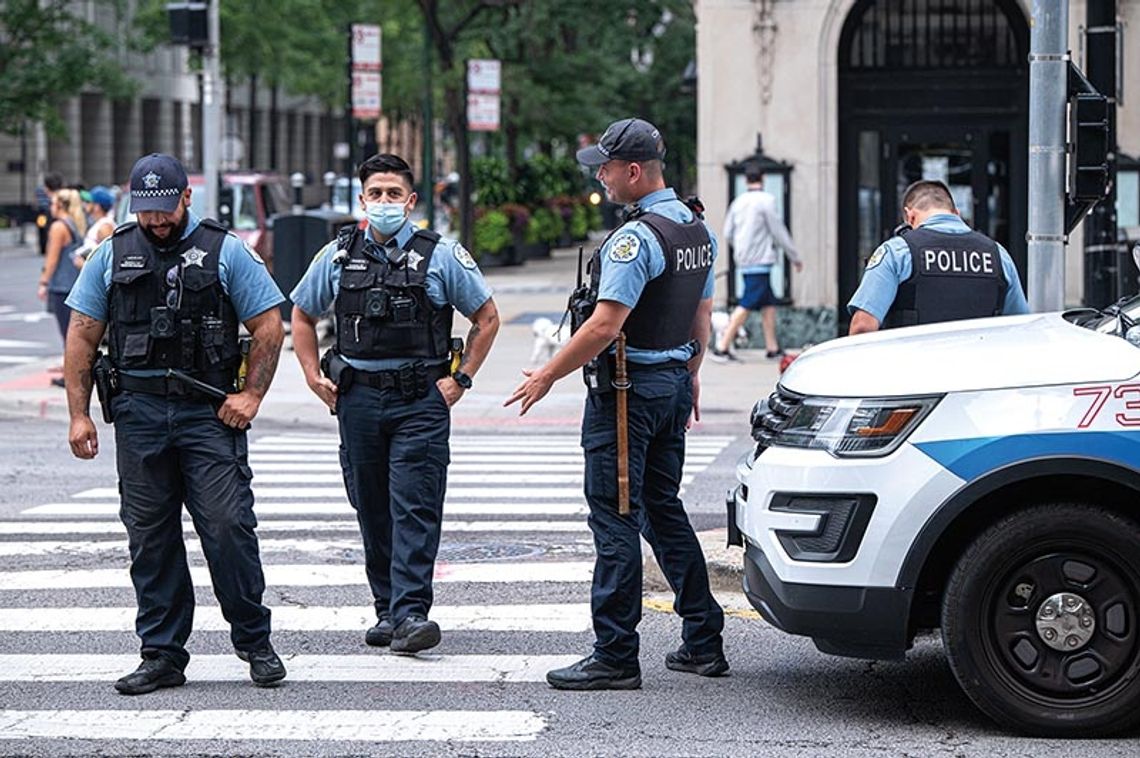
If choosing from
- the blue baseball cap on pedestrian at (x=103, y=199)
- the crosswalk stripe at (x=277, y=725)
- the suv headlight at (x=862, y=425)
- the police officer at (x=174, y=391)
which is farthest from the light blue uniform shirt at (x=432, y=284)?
the blue baseball cap on pedestrian at (x=103, y=199)

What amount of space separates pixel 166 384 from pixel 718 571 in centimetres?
296

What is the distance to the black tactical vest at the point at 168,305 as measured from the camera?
7.12 m

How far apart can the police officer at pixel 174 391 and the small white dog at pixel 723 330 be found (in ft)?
43.4

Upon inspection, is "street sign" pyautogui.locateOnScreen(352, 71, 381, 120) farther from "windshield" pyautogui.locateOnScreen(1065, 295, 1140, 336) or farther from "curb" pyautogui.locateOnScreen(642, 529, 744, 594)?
"windshield" pyautogui.locateOnScreen(1065, 295, 1140, 336)

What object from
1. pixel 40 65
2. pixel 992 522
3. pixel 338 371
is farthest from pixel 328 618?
pixel 40 65

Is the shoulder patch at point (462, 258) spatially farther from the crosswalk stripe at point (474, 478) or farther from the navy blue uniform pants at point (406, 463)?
the crosswalk stripe at point (474, 478)

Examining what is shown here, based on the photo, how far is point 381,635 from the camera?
25.9ft

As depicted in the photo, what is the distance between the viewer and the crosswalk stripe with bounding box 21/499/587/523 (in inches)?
464

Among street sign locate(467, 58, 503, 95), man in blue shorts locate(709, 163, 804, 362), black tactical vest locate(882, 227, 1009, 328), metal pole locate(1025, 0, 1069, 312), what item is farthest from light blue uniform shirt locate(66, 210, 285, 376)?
street sign locate(467, 58, 503, 95)

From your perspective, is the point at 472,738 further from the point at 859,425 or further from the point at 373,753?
the point at 859,425

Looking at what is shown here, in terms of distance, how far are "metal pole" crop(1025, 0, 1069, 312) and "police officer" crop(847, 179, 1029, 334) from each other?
1.70m

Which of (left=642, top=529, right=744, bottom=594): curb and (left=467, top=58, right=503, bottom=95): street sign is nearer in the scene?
(left=642, top=529, right=744, bottom=594): curb

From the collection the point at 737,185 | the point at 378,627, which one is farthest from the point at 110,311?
the point at 737,185

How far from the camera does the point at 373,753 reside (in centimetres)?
628
